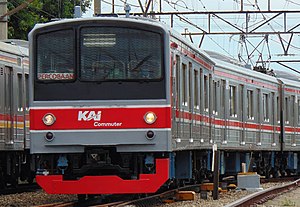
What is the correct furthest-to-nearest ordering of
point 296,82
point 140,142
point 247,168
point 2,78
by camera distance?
point 296,82 < point 247,168 < point 2,78 < point 140,142

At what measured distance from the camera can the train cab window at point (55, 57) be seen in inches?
570

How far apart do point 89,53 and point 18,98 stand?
625 cm

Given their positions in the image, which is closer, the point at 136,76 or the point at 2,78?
the point at 136,76

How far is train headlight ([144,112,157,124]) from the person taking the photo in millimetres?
14309

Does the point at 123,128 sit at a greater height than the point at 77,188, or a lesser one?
greater

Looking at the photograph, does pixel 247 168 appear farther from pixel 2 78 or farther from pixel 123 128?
pixel 123 128

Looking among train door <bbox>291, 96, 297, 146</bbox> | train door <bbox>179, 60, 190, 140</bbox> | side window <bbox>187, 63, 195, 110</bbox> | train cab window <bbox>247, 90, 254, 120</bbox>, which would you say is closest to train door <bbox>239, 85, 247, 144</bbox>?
train cab window <bbox>247, 90, 254, 120</bbox>

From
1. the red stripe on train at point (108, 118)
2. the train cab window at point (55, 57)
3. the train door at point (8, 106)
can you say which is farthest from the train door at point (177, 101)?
the train door at point (8, 106)

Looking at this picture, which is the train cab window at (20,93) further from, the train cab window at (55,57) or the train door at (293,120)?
the train door at (293,120)

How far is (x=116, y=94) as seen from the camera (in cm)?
1438

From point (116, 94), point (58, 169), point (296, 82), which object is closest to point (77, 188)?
point (58, 169)

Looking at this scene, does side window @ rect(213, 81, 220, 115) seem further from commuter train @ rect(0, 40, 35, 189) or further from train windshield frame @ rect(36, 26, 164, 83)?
train windshield frame @ rect(36, 26, 164, 83)

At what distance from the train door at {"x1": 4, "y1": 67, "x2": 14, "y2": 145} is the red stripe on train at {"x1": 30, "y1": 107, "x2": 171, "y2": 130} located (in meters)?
5.32

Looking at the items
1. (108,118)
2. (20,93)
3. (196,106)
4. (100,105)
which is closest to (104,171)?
(108,118)
